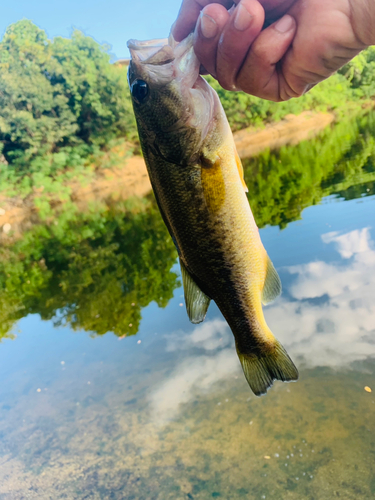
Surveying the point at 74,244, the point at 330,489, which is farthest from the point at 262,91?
the point at 74,244

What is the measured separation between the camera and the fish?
5.72 feet

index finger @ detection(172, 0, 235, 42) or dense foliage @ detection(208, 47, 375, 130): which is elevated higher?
index finger @ detection(172, 0, 235, 42)

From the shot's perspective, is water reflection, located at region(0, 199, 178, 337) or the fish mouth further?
water reflection, located at region(0, 199, 178, 337)

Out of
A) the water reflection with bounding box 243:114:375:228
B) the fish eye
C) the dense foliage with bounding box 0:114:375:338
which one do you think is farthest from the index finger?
the water reflection with bounding box 243:114:375:228

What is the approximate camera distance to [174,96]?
1747mm

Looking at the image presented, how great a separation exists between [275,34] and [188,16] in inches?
17.5

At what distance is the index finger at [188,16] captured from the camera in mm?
1840

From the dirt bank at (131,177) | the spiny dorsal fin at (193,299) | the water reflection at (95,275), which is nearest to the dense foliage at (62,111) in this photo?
the dirt bank at (131,177)

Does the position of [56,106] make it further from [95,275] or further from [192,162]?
[192,162]

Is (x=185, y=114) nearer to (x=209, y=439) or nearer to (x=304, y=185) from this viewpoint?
(x=209, y=439)

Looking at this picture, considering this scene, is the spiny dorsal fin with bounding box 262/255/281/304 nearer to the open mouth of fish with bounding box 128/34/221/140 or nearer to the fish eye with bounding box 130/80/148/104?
the open mouth of fish with bounding box 128/34/221/140

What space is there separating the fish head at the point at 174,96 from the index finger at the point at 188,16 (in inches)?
6.8

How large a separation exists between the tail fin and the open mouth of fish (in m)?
1.18

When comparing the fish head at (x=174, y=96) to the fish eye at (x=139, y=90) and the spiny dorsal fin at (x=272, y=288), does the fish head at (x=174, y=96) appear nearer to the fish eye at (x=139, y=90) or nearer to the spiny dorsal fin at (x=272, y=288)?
the fish eye at (x=139, y=90)
